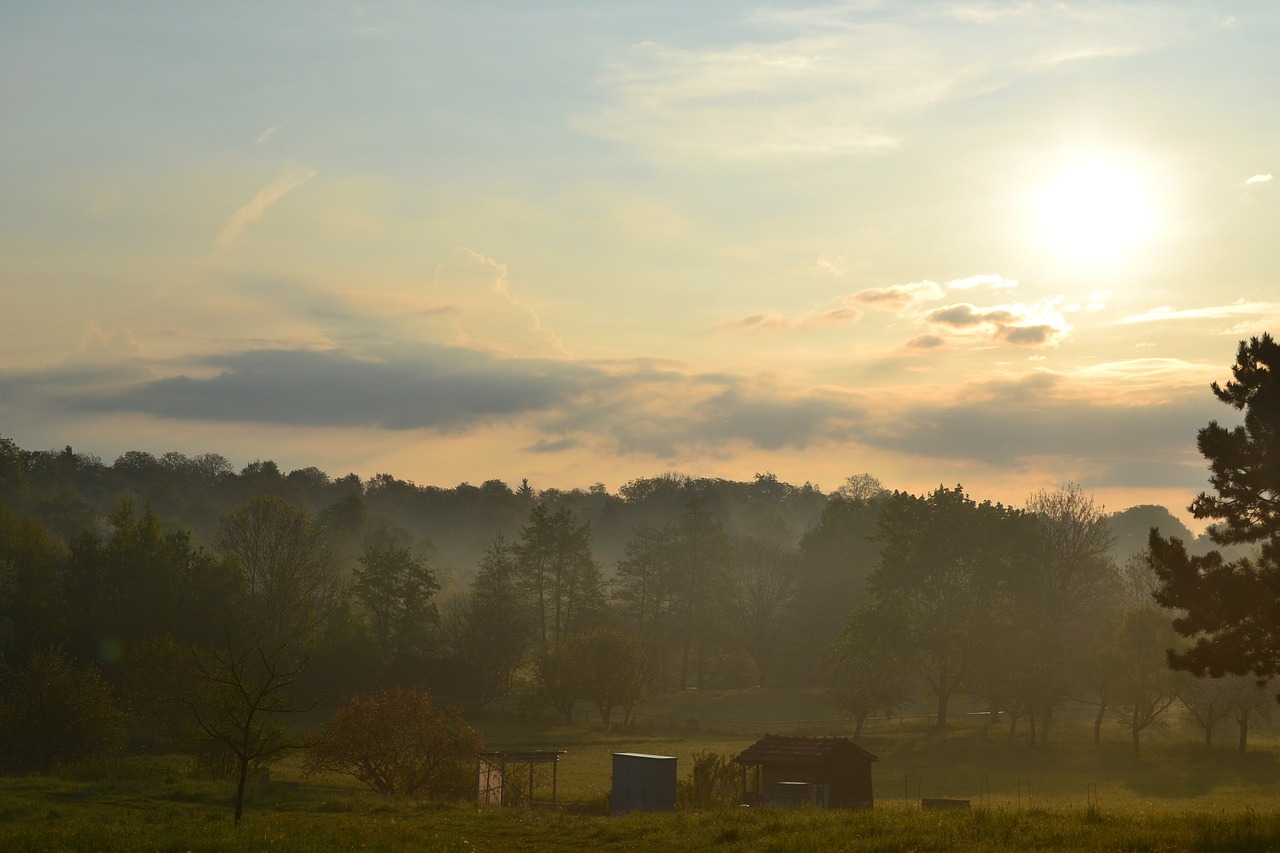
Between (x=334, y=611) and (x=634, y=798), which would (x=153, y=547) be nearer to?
(x=334, y=611)

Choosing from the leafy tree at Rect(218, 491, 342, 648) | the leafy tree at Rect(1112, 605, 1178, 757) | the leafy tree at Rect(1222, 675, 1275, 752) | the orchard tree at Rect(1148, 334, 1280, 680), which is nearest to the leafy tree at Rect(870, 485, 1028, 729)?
the leafy tree at Rect(1112, 605, 1178, 757)

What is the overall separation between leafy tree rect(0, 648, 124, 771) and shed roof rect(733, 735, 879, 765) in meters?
31.3

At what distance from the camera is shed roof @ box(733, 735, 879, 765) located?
4250 centimetres

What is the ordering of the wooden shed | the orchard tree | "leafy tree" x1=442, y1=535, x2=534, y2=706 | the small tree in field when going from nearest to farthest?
the orchard tree
the wooden shed
the small tree in field
"leafy tree" x1=442, y1=535, x2=534, y2=706

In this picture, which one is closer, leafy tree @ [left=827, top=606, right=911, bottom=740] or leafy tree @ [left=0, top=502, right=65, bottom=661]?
leafy tree @ [left=0, top=502, right=65, bottom=661]

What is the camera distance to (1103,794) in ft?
169

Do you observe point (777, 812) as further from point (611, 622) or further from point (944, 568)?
point (611, 622)

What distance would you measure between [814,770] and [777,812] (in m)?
14.1

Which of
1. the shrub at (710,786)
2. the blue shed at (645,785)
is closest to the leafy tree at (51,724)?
the blue shed at (645,785)

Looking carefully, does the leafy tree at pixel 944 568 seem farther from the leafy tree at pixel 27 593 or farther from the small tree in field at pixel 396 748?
the leafy tree at pixel 27 593

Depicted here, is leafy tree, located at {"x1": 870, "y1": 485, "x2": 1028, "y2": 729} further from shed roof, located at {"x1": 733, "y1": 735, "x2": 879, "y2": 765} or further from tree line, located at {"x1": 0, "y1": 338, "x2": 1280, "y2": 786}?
shed roof, located at {"x1": 733, "y1": 735, "x2": 879, "y2": 765}

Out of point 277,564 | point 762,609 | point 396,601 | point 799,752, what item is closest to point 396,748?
point 799,752

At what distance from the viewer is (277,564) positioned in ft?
291

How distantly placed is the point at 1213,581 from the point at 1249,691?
1677 inches
